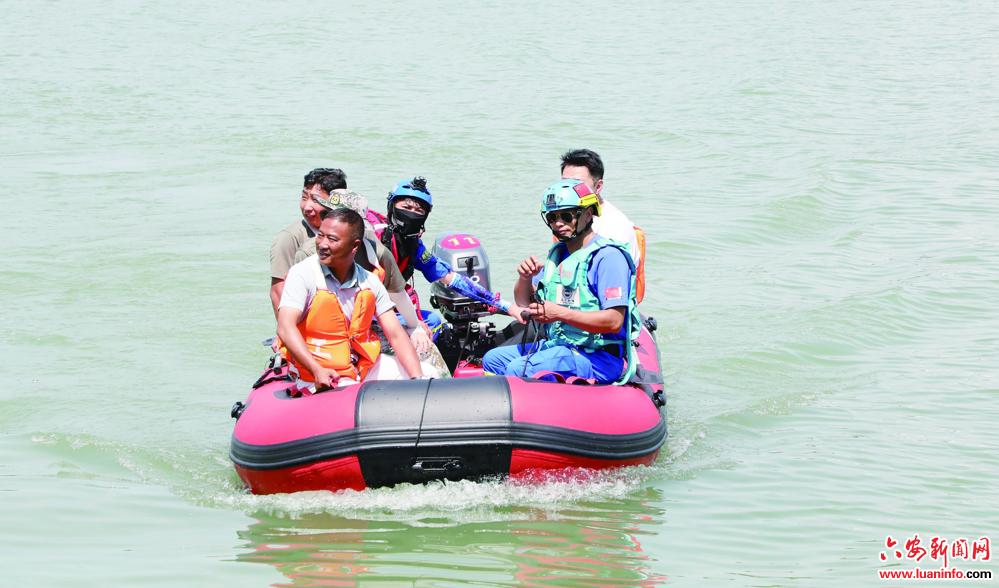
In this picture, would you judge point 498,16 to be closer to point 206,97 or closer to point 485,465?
point 206,97

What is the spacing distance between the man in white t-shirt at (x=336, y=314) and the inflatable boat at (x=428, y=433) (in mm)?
176

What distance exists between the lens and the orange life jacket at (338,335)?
582 centimetres

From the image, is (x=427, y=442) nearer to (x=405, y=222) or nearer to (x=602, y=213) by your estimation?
(x=405, y=222)

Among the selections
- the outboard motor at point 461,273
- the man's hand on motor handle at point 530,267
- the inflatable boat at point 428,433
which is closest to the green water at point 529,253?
the inflatable boat at point 428,433

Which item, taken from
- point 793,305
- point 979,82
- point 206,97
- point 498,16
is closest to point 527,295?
point 793,305

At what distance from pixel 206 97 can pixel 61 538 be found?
535 inches

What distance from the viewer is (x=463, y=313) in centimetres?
707

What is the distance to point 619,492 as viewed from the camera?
19.9 ft

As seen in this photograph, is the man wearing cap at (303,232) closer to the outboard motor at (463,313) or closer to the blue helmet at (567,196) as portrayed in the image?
the outboard motor at (463,313)

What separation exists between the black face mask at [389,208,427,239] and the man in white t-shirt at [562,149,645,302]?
2.71ft

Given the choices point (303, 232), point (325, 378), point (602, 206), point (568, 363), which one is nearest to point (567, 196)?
point (568, 363)

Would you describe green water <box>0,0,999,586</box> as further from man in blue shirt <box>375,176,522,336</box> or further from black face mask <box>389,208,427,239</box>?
black face mask <box>389,208,427,239</box>

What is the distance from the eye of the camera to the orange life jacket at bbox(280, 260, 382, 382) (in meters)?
5.82

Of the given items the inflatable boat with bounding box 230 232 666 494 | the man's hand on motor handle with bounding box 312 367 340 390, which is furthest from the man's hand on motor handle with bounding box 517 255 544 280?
the man's hand on motor handle with bounding box 312 367 340 390
